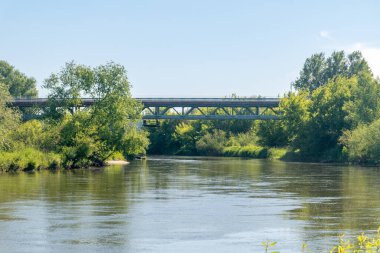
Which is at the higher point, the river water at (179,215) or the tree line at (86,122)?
the tree line at (86,122)

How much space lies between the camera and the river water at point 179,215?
23438 millimetres

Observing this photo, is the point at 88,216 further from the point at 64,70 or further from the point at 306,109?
the point at 306,109

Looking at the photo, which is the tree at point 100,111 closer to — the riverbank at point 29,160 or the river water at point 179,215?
the riverbank at point 29,160

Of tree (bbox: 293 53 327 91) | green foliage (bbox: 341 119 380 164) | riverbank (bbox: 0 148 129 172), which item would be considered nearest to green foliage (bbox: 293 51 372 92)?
tree (bbox: 293 53 327 91)

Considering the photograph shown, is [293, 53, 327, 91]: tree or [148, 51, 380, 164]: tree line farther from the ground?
[293, 53, 327, 91]: tree

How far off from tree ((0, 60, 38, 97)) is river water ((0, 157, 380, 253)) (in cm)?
11493

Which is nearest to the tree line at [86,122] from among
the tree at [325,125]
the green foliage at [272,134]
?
the tree at [325,125]

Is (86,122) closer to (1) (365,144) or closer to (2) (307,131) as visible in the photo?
(1) (365,144)

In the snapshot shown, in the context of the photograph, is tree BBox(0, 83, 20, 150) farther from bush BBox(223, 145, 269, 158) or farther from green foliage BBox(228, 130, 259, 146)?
green foliage BBox(228, 130, 259, 146)

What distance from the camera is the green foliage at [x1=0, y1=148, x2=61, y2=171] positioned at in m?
62.0

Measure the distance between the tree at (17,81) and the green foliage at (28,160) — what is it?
314ft

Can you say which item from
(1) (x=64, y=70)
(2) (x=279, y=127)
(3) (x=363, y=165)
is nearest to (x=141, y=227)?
(1) (x=64, y=70)

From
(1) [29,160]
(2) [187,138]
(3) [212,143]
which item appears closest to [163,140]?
(2) [187,138]

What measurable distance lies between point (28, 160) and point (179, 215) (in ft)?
118
